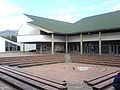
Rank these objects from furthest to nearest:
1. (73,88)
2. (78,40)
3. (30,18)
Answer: (30,18), (78,40), (73,88)

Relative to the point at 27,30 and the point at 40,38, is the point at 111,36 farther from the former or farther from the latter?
the point at 27,30

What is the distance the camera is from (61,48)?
4006cm

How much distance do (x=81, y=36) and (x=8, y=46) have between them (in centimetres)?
1984

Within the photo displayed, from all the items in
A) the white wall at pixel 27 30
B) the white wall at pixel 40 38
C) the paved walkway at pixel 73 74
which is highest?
the white wall at pixel 27 30

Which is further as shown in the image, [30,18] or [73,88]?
[30,18]

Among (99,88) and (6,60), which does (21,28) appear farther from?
(99,88)

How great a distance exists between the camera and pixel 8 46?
152 feet

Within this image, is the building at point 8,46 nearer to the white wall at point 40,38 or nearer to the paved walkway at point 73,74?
the white wall at point 40,38

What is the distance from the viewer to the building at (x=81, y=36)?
3039 centimetres

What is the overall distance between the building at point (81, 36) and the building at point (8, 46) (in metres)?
6.35

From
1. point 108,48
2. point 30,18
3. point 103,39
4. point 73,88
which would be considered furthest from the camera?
point 30,18

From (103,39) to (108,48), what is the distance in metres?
2.83

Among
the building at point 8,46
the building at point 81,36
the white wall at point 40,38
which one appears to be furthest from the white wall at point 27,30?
the building at point 8,46

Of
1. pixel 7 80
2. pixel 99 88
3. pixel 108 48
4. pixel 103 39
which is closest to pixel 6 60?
pixel 7 80
